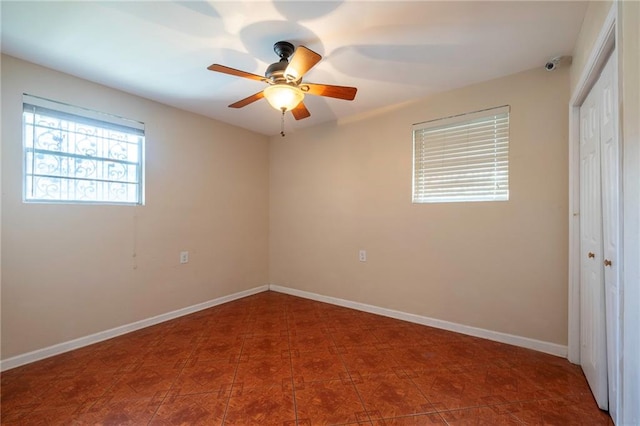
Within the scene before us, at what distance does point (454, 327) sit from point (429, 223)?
106 centimetres

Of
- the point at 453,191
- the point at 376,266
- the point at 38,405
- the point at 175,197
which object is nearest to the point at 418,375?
the point at 376,266

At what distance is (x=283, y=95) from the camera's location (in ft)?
6.18

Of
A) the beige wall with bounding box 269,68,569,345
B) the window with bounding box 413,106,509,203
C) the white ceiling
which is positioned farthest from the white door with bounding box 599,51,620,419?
the window with bounding box 413,106,509,203

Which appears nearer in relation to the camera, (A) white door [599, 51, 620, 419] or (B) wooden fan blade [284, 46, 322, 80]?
(A) white door [599, 51, 620, 419]

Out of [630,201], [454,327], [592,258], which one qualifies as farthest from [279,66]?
[454,327]

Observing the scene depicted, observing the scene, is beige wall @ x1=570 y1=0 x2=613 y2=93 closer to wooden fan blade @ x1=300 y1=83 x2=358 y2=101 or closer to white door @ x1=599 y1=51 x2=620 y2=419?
white door @ x1=599 y1=51 x2=620 y2=419

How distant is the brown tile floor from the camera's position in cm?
162

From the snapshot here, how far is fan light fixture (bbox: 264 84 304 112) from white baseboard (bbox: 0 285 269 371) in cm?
263

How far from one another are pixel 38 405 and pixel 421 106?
3877 millimetres

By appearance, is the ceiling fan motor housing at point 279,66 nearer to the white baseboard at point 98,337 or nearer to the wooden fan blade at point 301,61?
the wooden fan blade at point 301,61

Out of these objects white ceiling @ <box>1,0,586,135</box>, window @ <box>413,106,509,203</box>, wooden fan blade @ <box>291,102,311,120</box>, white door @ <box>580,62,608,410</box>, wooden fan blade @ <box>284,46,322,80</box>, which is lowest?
white door @ <box>580,62,608,410</box>

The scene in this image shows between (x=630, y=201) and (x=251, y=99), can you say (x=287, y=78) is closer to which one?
(x=251, y=99)

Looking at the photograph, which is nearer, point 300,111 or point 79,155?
point 300,111

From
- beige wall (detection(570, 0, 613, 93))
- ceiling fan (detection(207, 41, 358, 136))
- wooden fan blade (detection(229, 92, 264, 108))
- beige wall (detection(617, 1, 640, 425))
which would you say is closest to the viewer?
beige wall (detection(617, 1, 640, 425))
